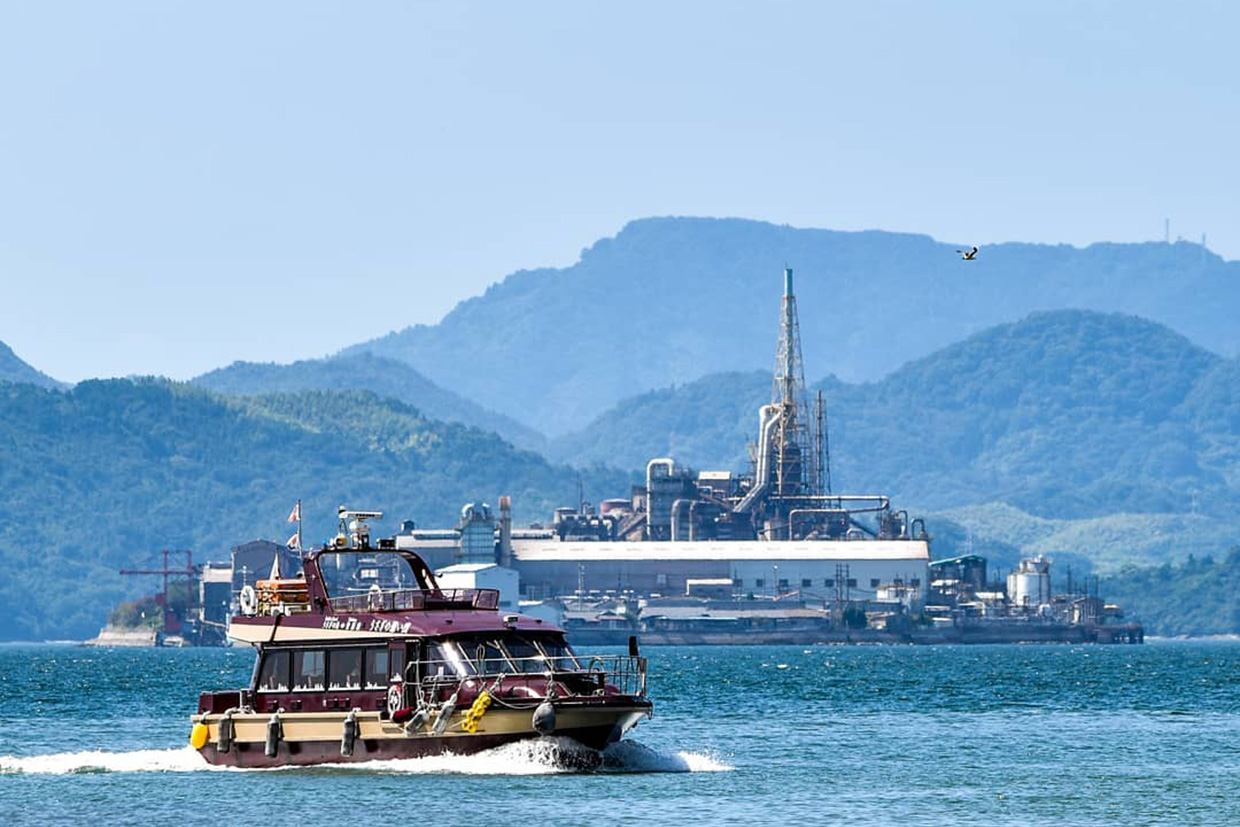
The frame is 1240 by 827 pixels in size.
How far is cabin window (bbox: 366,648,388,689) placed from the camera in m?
68.4

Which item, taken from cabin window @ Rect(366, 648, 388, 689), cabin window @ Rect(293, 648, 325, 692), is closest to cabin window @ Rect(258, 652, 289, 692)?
cabin window @ Rect(293, 648, 325, 692)

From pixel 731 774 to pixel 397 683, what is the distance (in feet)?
34.8

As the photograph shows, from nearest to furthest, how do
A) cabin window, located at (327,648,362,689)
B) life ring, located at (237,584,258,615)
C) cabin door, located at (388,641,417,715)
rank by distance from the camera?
cabin door, located at (388,641,417,715) → cabin window, located at (327,648,362,689) → life ring, located at (237,584,258,615)

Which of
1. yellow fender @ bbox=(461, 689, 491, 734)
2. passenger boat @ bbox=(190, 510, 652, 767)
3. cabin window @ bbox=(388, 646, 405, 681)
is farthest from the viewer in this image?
cabin window @ bbox=(388, 646, 405, 681)

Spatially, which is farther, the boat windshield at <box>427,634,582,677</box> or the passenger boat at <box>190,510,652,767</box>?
the boat windshield at <box>427,634,582,677</box>

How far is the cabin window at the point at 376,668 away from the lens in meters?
68.4

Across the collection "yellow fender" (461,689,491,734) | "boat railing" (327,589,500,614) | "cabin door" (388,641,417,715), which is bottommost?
"yellow fender" (461,689,491,734)

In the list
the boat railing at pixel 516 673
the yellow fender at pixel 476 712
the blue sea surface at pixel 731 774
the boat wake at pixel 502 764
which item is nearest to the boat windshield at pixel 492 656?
the boat railing at pixel 516 673

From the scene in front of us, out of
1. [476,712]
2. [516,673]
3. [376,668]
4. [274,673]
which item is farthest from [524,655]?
[274,673]

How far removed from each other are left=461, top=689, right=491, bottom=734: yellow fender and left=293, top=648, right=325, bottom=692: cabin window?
5.42m

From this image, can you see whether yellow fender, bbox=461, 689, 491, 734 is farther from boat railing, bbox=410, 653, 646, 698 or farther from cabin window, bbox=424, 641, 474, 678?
cabin window, bbox=424, 641, 474, 678

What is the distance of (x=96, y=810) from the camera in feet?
208

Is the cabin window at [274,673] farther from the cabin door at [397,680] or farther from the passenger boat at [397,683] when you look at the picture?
the cabin door at [397,680]

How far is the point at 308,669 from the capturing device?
70250 mm
